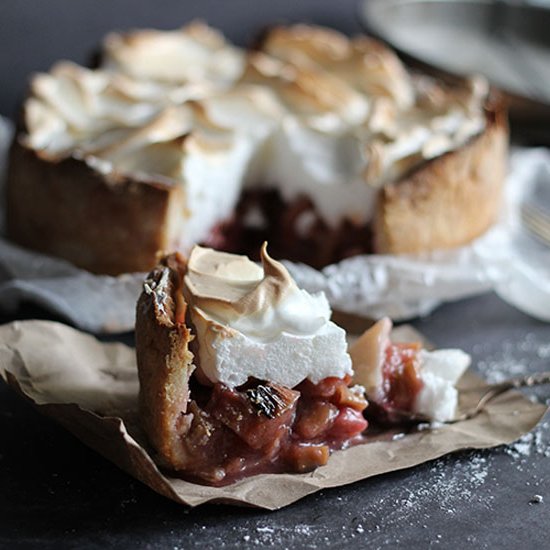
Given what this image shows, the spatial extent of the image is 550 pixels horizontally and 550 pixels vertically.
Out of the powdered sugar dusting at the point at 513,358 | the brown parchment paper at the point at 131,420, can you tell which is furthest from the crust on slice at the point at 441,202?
the brown parchment paper at the point at 131,420

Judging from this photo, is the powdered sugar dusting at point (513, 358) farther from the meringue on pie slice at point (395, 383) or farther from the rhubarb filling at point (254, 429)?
the rhubarb filling at point (254, 429)

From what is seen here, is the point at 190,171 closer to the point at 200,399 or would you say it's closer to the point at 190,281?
the point at 190,281

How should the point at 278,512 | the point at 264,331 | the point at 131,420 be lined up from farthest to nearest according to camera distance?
the point at 131,420
the point at 264,331
the point at 278,512

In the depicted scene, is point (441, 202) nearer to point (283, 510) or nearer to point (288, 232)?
point (288, 232)

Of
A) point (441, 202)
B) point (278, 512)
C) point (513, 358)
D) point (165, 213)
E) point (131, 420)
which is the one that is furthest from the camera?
point (441, 202)

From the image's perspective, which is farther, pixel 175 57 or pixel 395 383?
pixel 175 57

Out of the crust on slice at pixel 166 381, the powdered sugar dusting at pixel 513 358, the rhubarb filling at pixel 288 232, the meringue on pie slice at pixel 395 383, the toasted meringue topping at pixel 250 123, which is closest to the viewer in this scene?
the crust on slice at pixel 166 381

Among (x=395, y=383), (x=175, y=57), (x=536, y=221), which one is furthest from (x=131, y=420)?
(x=175, y=57)
